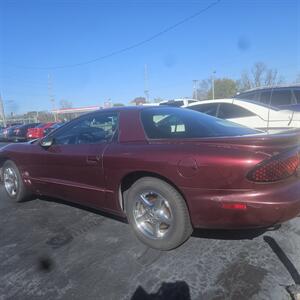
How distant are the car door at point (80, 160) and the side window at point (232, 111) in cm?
383

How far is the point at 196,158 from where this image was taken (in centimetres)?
270

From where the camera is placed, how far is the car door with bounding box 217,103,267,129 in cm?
646

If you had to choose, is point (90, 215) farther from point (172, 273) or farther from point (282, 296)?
point (282, 296)

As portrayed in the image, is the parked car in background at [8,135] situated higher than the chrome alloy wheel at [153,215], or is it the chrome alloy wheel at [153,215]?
the chrome alloy wheel at [153,215]

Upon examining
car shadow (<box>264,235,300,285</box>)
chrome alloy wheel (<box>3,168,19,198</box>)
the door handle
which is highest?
the door handle

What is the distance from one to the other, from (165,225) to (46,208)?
221cm

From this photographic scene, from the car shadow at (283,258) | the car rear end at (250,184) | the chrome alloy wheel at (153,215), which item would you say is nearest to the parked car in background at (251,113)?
the car shadow at (283,258)

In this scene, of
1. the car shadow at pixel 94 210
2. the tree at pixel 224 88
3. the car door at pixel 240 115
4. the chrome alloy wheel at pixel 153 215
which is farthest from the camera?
the tree at pixel 224 88

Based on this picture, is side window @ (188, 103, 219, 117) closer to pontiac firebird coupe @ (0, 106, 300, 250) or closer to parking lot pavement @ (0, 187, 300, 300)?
pontiac firebird coupe @ (0, 106, 300, 250)

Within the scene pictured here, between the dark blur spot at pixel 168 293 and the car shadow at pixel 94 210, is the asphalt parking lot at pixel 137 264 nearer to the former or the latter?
the dark blur spot at pixel 168 293

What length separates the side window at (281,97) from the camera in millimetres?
8125

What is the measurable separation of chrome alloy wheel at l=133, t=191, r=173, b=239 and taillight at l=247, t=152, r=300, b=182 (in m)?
0.87

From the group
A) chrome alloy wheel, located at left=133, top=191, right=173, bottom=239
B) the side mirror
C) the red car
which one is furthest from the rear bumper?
the red car

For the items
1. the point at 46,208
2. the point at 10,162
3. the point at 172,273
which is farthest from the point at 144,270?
the point at 10,162
